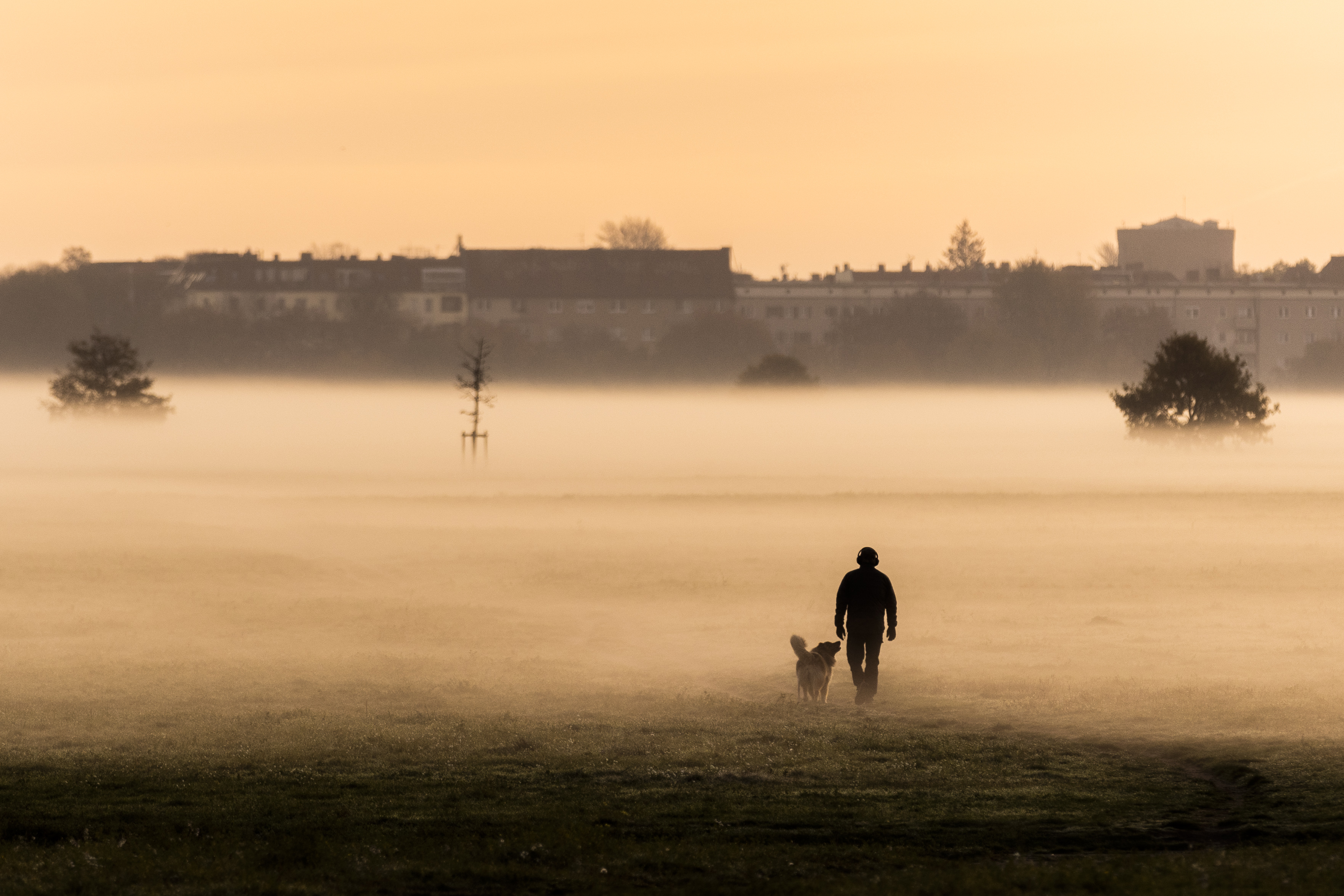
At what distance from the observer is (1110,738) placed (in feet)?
66.8

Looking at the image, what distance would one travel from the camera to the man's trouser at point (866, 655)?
73.2ft

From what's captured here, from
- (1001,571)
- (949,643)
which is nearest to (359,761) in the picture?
(949,643)

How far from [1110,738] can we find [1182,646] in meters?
9.42

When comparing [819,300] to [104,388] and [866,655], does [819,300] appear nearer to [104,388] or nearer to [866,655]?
[104,388]

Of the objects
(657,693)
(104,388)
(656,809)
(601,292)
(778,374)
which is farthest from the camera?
(601,292)

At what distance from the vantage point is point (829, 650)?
75.3 ft

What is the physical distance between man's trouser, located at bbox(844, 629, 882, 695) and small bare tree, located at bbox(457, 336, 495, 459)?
52785 mm

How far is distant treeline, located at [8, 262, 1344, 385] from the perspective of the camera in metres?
162

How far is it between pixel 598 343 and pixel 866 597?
149909 millimetres

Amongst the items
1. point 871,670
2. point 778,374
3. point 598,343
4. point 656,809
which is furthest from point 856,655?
point 598,343

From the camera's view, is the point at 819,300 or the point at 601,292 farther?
the point at 819,300

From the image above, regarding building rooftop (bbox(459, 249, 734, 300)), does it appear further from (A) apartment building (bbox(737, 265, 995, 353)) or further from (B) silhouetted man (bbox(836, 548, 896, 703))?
(B) silhouetted man (bbox(836, 548, 896, 703))

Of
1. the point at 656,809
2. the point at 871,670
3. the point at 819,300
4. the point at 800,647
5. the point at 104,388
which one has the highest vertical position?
the point at 819,300

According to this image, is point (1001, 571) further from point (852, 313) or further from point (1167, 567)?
point (852, 313)
